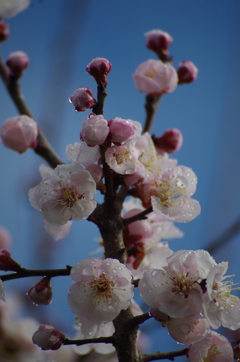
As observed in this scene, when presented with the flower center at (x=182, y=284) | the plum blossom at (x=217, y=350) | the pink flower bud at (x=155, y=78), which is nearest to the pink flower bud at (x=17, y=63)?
the pink flower bud at (x=155, y=78)

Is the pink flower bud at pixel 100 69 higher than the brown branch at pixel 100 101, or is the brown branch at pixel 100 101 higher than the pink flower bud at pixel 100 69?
the pink flower bud at pixel 100 69

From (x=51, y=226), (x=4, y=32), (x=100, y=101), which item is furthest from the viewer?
(x=4, y=32)

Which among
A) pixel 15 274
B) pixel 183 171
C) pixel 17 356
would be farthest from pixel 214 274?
pixel 17 356

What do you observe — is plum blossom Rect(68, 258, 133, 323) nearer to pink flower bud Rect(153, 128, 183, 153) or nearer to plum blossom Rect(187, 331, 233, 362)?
plum blossom Rect(187, 331, 233, 362)

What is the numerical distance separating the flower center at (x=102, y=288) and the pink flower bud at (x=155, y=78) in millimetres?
728

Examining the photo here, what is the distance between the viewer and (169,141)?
134cm

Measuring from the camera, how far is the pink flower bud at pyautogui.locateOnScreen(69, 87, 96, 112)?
0.90m

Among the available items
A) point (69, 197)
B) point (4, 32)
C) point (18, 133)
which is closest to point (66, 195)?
point (69, 197)

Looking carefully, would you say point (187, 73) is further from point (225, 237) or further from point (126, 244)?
point (126, 244)

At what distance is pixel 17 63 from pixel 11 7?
39 cm

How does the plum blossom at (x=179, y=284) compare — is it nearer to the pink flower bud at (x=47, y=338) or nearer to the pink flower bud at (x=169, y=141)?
the pink flower bud at (x=47, y=338)

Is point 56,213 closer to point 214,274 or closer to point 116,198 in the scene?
point 116,198

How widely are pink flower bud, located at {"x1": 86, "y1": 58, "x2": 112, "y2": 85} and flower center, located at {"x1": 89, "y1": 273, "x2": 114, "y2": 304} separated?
0.46 m

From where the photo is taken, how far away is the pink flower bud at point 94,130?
87cm
